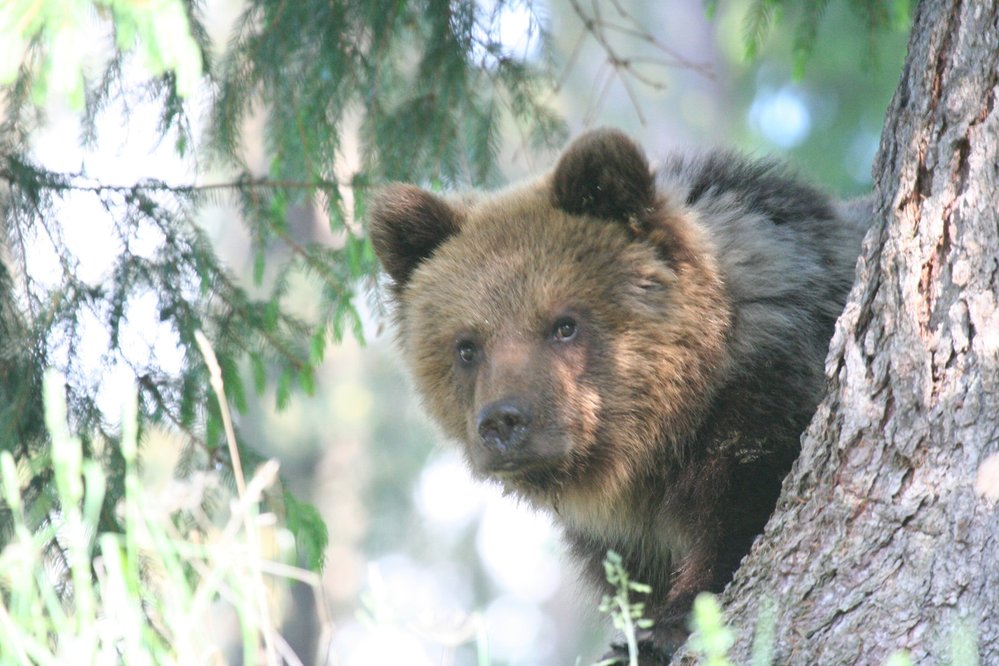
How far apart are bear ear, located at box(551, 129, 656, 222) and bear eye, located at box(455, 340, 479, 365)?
72 centimetres

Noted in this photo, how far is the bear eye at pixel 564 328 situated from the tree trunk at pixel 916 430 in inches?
49.7

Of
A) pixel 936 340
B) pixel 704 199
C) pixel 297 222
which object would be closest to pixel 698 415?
pixel 704 199

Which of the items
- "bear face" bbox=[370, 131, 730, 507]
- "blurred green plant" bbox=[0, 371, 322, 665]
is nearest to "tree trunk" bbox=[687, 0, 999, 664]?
"bear face" bbox=[370, 131, 730, 507]

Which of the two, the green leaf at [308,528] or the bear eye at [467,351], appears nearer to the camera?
the bear eye at [467,351]

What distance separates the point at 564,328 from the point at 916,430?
64.7 inches

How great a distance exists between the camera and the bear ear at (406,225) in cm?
519

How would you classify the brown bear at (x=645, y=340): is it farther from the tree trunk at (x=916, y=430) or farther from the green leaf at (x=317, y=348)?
the green leaf at (x=317, y=348)

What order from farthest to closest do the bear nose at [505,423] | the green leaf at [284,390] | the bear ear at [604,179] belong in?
the green leaf at [284,390] < the bear ear at [604,179] < the bear nose at [505,423]

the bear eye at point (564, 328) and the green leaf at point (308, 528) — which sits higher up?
the bear eye at point (564, 328)

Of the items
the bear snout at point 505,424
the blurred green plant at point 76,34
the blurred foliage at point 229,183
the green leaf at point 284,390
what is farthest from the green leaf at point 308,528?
the blurred green plant at point 76,34

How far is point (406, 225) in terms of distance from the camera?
17.2 feet

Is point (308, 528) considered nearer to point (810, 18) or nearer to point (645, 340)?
point (645, 340)

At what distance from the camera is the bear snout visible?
171 inches

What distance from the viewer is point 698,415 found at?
15.2 ft
